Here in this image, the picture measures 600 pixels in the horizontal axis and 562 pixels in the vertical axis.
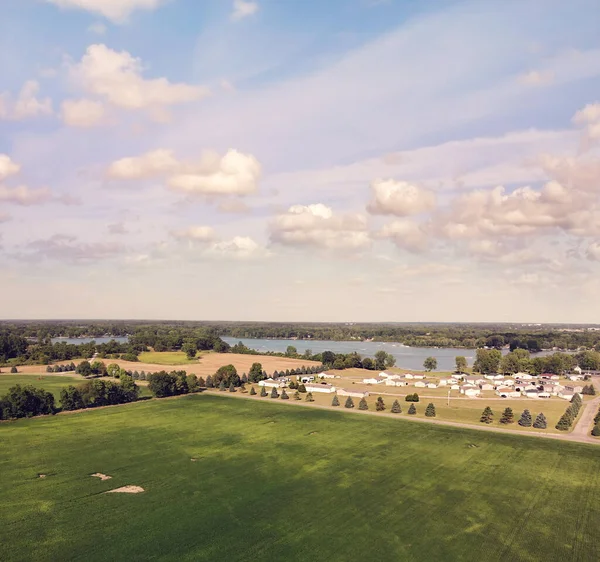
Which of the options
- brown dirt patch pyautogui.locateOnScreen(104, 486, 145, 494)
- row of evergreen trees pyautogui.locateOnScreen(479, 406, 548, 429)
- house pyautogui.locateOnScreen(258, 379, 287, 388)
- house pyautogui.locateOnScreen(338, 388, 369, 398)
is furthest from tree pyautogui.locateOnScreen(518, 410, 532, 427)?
brown dirt patch pyautogui.locateOnScreen(104, 486, 145, 494)

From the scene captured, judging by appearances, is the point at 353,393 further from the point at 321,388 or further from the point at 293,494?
the point at 293,494

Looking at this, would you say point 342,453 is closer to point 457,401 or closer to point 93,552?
point 93,552

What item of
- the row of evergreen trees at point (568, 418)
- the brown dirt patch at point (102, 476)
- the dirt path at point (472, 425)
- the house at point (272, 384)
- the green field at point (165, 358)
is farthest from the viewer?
the green field at point (165, 358)

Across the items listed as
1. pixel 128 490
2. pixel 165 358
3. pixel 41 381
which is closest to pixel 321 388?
pixel 128 490

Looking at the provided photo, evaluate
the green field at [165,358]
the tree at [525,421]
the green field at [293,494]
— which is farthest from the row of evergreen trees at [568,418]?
the green field at [165,358]

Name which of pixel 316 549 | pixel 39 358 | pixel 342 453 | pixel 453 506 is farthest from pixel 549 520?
pixel 39 358

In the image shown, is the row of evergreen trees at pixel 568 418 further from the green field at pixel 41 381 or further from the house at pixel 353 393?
the green field at pixel 41 381
